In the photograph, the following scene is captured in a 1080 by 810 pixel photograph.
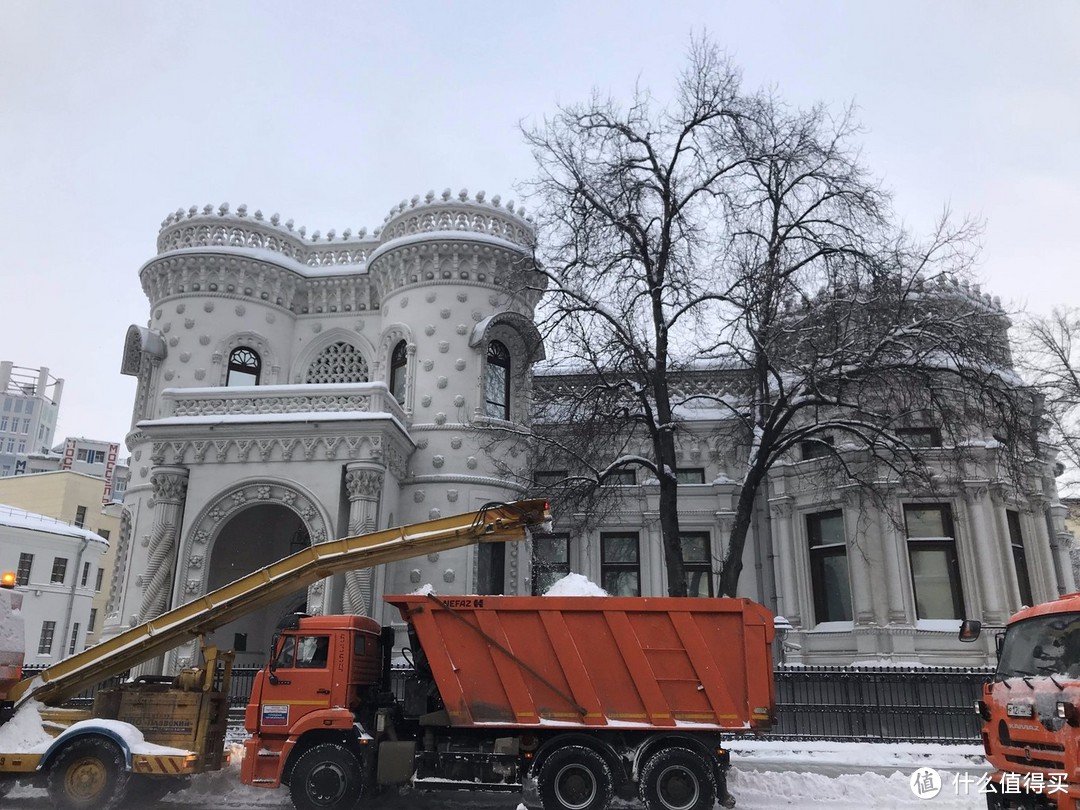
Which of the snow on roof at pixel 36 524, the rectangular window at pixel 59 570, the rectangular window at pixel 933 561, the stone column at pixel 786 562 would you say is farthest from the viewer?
the rectangular window at pixel 59 570

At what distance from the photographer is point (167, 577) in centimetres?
1798

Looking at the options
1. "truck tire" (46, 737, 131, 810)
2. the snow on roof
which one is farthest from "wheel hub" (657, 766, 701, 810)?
the snow on roof

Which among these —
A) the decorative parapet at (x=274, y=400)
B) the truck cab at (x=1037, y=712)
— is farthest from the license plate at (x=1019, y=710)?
the decorative parapet at (x=274, y=400)

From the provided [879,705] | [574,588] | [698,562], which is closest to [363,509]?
[574,588]

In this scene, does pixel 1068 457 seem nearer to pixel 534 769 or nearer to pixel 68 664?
pixel 534 769

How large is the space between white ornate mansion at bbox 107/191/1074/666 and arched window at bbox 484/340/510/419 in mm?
62

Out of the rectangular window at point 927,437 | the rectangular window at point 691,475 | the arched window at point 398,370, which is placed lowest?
the rectangular window at point 691,475

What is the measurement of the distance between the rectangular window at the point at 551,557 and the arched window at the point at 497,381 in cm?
421

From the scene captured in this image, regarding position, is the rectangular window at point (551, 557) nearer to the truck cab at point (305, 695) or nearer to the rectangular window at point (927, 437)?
the rectangular window at point (927, 437)

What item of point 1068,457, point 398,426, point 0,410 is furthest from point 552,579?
point 0,410

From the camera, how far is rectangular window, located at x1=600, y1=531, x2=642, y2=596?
23656 millimetres

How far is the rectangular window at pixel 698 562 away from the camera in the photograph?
914 inches

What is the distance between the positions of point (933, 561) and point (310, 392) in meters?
16.6

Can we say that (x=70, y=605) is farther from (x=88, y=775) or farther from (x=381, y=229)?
(x=88, y=775)
